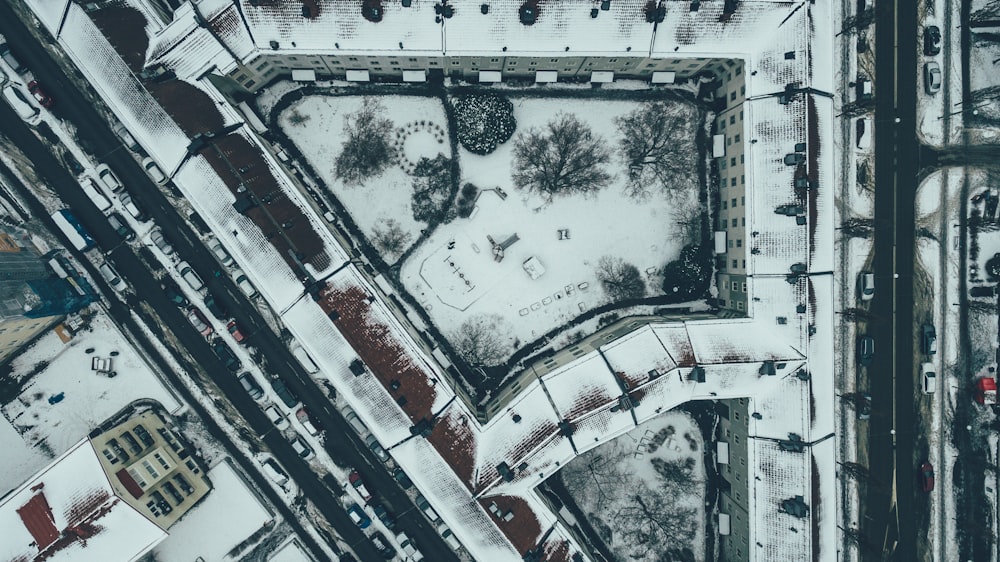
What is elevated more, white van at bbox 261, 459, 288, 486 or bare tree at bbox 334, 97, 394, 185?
bare tree at bbox 334, 97, 394, 185

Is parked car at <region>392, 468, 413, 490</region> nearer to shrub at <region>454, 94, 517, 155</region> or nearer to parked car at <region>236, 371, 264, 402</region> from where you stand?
parked car at <region>236, 371, 264, 402</region>

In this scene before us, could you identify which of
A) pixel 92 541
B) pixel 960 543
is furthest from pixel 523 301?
pixel 960 543

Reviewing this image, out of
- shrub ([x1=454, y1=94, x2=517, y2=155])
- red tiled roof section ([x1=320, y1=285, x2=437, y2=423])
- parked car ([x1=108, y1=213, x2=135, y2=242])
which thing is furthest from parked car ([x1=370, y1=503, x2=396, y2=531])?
shrub ([x1=454, y1=94, x2=517, y2=155])

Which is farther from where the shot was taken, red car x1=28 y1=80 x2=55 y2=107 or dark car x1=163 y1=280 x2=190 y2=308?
dark car x1=163 y1=280 x2=190 y2=308

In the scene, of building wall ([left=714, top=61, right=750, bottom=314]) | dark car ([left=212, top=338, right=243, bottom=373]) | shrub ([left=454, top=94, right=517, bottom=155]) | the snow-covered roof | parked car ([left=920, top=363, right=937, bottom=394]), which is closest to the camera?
the snow-covered roof

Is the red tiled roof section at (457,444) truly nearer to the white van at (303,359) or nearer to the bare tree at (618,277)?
the white van at (303,359)

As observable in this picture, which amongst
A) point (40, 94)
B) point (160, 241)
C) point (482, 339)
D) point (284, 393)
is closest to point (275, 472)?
point (284, 393)

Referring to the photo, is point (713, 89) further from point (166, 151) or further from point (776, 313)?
point (166, 151)
